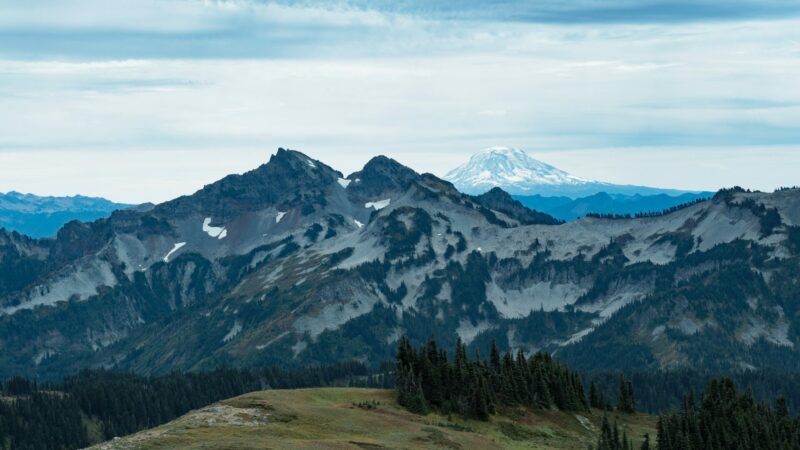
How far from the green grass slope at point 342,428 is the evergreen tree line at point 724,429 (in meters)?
13.4

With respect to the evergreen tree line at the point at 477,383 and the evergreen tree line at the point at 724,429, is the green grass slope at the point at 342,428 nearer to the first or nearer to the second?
the evergreen tree line at the point at 477,383

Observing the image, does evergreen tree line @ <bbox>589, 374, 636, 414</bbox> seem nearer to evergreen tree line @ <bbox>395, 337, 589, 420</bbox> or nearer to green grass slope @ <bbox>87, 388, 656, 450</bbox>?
evergreen tree line @ <bbox>395, 337, 589, 420</bbox>

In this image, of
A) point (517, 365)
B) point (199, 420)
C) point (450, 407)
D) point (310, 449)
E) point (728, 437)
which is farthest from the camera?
point (517, 365)

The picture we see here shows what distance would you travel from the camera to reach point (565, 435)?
6220 inches

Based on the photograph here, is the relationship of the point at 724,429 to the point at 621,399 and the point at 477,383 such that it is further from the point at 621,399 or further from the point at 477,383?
the point at 621,399

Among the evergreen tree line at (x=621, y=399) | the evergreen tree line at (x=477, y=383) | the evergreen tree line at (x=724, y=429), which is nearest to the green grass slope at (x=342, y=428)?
the evergreen tree line at (x=477, y=383)

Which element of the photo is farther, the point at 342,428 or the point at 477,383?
→ the point at 477,383

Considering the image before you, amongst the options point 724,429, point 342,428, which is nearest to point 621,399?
point 724,429

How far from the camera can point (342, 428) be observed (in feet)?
431

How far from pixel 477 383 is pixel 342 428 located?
103ft

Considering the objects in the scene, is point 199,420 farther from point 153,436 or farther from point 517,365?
point 517,365

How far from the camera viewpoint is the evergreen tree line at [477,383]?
156m

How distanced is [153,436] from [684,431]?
247ft

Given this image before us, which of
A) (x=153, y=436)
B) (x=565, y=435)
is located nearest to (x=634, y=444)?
(x=565, y=435)
